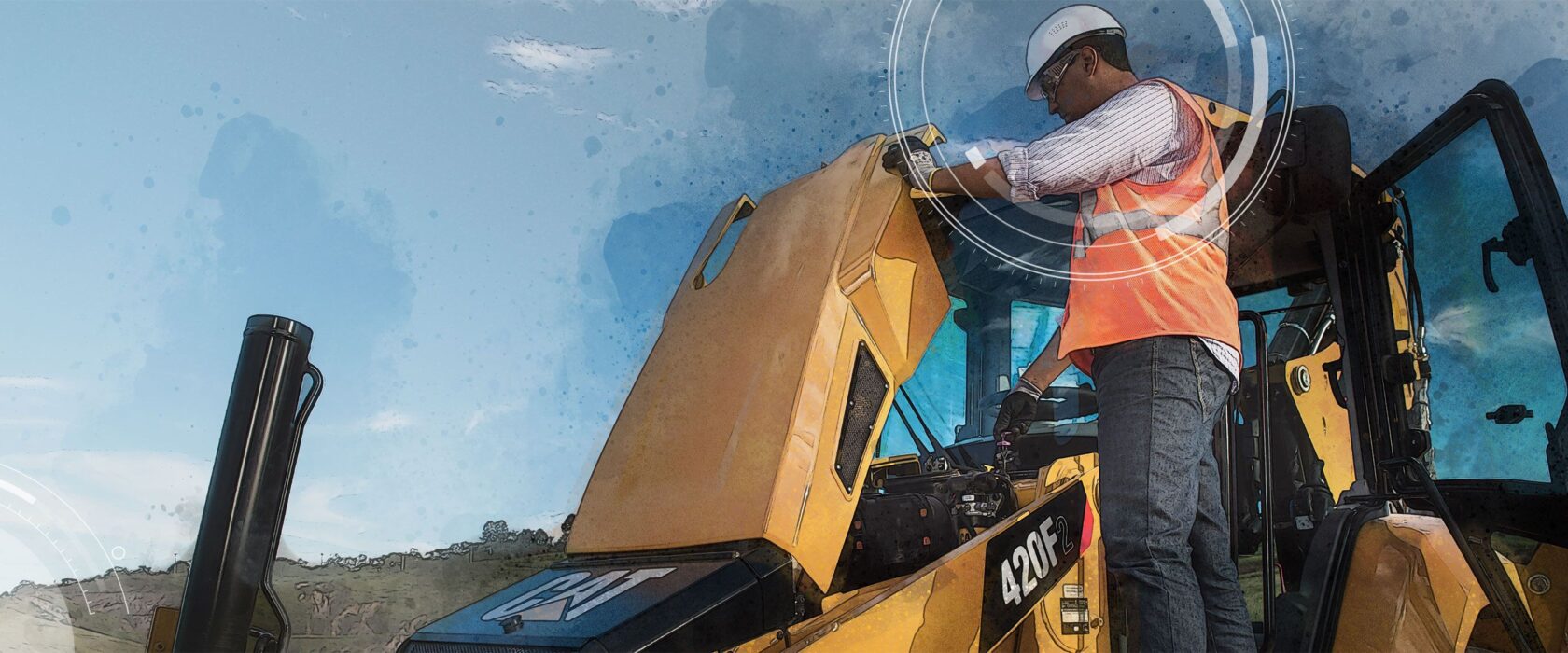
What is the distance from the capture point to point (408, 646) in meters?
1.08

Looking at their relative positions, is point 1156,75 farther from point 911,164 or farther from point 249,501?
point 249,501

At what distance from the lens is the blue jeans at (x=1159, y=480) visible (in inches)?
46.8

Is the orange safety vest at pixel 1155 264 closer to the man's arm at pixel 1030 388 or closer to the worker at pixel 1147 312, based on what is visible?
the worker at pixel 1147 312

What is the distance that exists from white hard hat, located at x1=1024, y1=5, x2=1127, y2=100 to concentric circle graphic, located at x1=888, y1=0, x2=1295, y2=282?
0.13m

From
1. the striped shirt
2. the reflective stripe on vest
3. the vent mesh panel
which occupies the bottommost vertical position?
the vent mesh panel

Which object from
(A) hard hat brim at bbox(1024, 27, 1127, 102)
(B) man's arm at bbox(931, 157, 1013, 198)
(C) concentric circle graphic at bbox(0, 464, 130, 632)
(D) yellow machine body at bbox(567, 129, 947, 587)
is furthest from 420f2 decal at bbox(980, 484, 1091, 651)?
(C) concentric circle graphic at bbox(0, 464, 130, 632)

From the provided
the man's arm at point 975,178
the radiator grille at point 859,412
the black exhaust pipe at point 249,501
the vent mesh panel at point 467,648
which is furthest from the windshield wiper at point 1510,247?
the black exhaust pipe at point 249,501

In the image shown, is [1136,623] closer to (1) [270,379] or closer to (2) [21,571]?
(1) [270,379]

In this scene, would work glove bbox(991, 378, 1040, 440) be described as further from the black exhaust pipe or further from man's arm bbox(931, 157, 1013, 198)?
the black exhaust pipe

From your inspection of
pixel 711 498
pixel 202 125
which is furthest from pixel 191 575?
pixel 202 125

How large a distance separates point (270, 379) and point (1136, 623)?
1.20 metres

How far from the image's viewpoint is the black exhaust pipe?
1098mm

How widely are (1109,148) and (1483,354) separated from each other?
91 cm

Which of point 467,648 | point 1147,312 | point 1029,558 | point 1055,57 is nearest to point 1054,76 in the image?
point 1055,57
